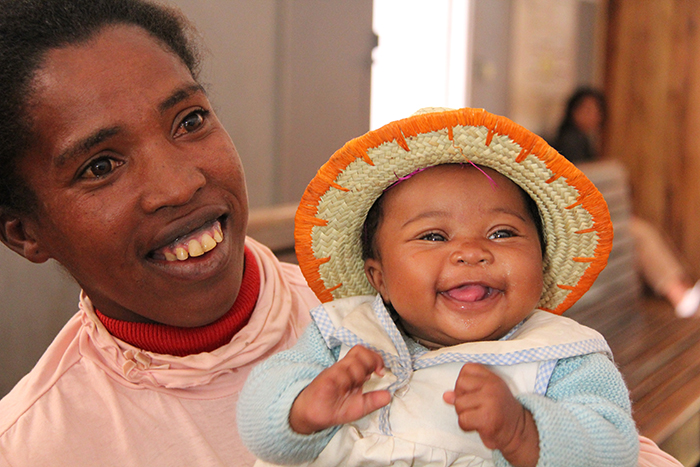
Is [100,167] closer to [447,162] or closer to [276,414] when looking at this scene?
[276,414]

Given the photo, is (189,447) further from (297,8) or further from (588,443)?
(297,8)

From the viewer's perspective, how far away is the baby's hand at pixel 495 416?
939 mm

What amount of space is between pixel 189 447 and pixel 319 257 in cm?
46

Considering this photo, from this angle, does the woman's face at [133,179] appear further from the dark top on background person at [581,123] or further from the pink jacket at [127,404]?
the dark top on background person at [581,123]

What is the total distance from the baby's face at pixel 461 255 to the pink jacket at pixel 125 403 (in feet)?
1.25

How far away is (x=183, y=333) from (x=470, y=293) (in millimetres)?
616

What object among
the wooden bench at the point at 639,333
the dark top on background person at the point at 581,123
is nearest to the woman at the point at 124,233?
the wooden bench at the point at 639,333

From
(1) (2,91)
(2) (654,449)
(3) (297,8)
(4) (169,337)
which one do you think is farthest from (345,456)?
(3) (297,8)

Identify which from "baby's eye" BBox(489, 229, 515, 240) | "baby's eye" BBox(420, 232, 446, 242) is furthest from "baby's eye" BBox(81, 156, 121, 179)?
"baby's eye" BBox(489, 229, 515, 240)

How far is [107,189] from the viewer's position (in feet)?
3.71

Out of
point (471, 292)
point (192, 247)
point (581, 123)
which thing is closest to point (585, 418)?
point (471, 292)

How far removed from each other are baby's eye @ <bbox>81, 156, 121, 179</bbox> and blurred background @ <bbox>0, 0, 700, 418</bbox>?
739 mm

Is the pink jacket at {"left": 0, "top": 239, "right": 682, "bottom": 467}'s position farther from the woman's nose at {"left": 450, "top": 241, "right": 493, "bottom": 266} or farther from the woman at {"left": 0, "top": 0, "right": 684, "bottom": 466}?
the woman's nose at {"left": 450, "top": 241, "right": 493, "bottom": 266}

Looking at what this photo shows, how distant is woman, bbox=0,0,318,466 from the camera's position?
1106 mm
